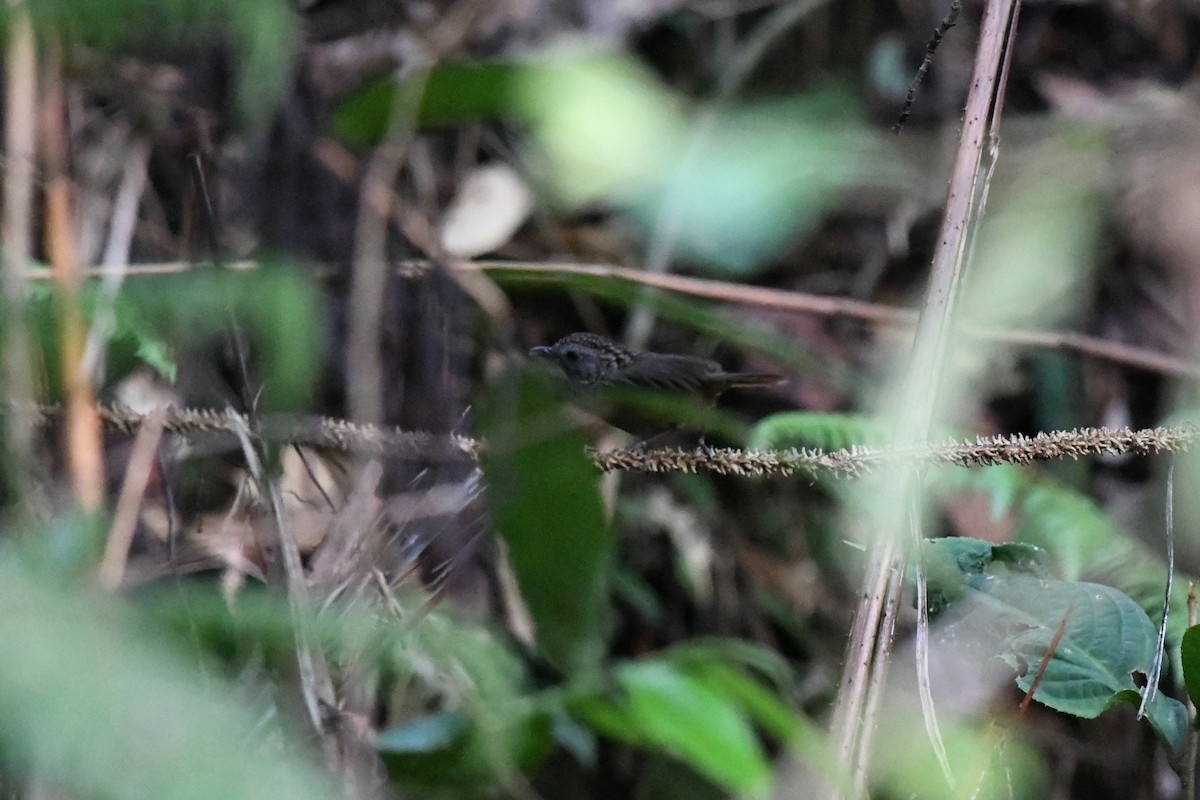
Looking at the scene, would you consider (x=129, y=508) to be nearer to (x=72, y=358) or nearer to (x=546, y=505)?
(x=72, y=358)

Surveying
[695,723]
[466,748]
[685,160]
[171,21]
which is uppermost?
[171,21]

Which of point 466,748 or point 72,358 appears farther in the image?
point 466,748

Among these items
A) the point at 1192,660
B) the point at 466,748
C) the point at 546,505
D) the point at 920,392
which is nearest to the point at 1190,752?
the point at 1192,660

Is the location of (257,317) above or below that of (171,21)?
below

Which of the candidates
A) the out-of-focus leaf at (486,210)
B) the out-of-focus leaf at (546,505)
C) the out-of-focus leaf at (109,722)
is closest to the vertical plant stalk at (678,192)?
the out-of-focus leaf at (486,210)

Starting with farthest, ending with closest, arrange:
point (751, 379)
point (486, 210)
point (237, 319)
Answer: point (486, 210)
point (751, 379)
point (237, 319)

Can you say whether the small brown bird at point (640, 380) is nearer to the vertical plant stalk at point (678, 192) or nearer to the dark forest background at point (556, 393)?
the dark forest background at point (556, 393)

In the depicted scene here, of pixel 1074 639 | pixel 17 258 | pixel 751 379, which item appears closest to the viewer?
pixel 1074 639

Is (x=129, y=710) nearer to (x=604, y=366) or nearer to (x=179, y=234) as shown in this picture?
(x=604, y=366)
